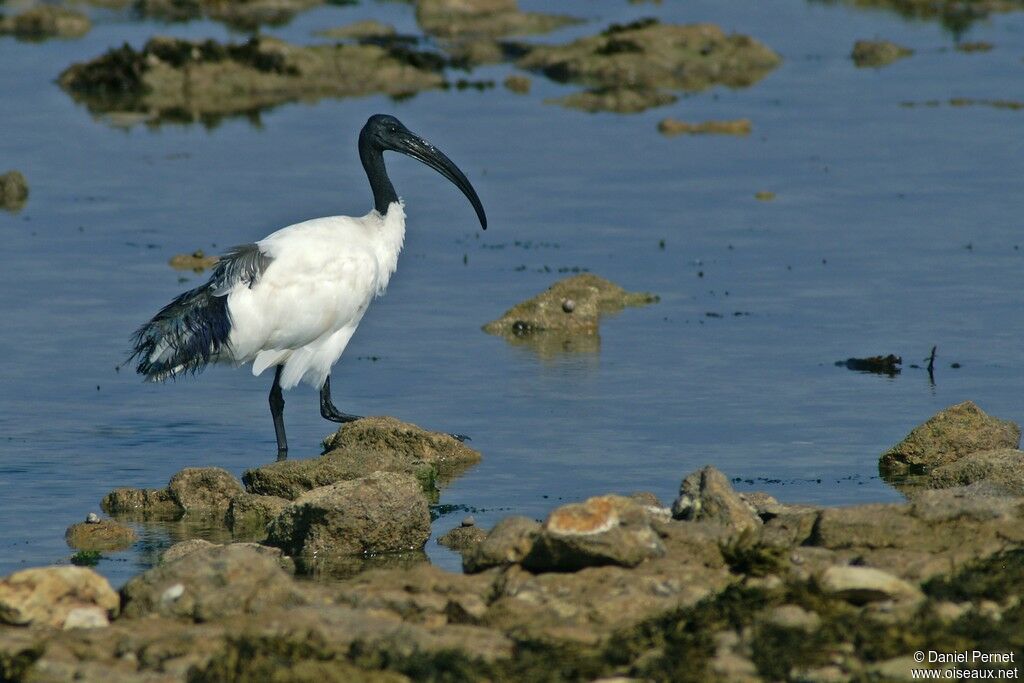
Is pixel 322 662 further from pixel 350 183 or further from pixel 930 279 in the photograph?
pixel 350 183

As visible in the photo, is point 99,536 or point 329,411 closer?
point 99,536

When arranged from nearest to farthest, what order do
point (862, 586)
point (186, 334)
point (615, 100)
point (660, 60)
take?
point (862, 586) < point (186, 334) < point (615, 100) < point (660, 60)

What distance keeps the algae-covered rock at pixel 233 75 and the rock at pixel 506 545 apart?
26.0 metres

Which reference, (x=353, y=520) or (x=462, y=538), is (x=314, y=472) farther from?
(x=462, y=538)

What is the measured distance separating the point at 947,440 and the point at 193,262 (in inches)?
399

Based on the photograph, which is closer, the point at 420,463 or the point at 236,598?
the point at 236,598

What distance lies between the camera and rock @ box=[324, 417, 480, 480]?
13.6 m

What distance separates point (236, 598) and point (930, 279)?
40.2ft

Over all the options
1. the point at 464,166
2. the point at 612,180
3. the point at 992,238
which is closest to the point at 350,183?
the point at 464,166

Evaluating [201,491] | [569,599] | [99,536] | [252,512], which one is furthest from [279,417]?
[569,599]

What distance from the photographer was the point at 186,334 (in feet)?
47.0

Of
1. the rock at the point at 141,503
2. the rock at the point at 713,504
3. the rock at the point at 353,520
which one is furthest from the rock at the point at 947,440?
the rock at the point at 141,503

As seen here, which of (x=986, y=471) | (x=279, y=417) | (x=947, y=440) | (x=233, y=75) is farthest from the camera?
(x=233, y=75)

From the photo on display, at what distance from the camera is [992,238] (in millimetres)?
21891
